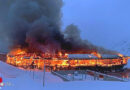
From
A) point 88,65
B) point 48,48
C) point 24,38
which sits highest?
point 24,38

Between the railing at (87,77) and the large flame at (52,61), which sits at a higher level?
the large flame at (52,61)

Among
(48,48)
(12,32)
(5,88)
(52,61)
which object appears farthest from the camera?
(12,32)

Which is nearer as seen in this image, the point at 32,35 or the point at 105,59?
the point at 105,59

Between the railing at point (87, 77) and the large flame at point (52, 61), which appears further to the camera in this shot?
the large flame at point (52, 61)

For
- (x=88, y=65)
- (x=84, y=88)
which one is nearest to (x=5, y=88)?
(x=84, y=88)

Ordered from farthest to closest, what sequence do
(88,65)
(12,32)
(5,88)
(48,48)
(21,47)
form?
1. (12,32)
2. (21,47)
3. (48,48)
4. (88,65)
5. (5,88)

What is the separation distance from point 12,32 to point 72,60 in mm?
12587

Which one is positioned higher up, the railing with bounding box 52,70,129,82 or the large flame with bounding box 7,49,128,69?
the large flame with bounding box 7,49,128,69

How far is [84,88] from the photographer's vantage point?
18.6ft

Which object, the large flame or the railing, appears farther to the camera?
the large flame

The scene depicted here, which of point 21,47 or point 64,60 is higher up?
point 21,47

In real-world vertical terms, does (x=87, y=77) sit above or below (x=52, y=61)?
below

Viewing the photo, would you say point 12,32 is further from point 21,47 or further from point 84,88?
point 84,88

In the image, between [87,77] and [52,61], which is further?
[52,61]
